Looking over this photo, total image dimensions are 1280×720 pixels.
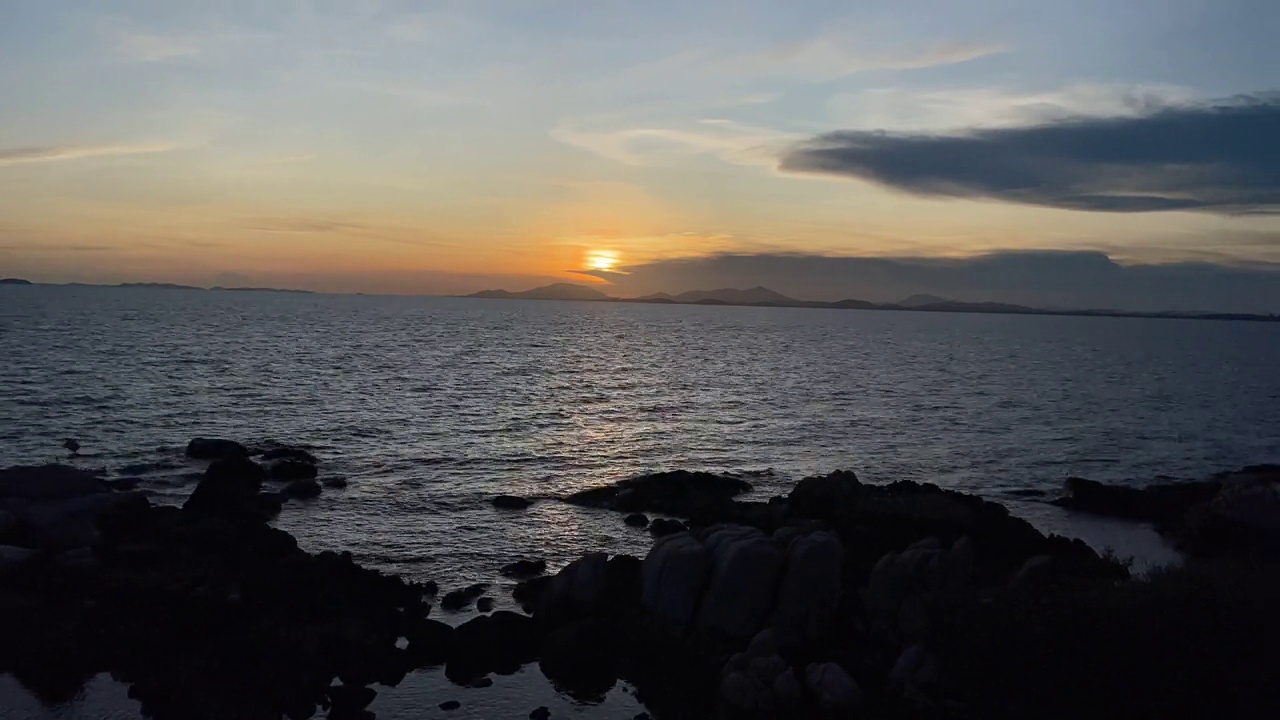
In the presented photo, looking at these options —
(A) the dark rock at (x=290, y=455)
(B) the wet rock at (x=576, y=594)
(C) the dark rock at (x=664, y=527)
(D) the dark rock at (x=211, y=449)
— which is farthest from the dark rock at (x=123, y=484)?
(B) the wet rock at (x=576, y=594)

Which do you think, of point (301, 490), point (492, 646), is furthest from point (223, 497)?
point (492, 646)

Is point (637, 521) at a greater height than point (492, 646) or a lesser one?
greater

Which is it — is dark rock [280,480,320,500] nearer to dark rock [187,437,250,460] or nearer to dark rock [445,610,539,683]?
dark rock [187,437,250,460]

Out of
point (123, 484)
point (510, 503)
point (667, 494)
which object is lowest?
point (510, 503)

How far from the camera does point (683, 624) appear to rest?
78.1 feet

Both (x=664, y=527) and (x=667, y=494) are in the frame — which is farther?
(x=667, y=494)

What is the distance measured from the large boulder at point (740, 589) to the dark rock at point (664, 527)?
1155 cm

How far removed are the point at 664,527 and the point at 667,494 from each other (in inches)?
176

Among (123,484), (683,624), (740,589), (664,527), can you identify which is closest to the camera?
(740,589)

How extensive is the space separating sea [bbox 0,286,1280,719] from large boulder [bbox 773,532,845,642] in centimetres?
493

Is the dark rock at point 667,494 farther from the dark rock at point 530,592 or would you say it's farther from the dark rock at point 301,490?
the dark rock at point 301,490

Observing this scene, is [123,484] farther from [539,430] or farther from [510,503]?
[539,430]

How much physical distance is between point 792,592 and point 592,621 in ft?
18.4

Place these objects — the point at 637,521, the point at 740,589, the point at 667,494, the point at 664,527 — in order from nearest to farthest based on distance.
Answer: the point at 740,589 → the point at 664,527 → the point at 637,521 → the point at 667,494
